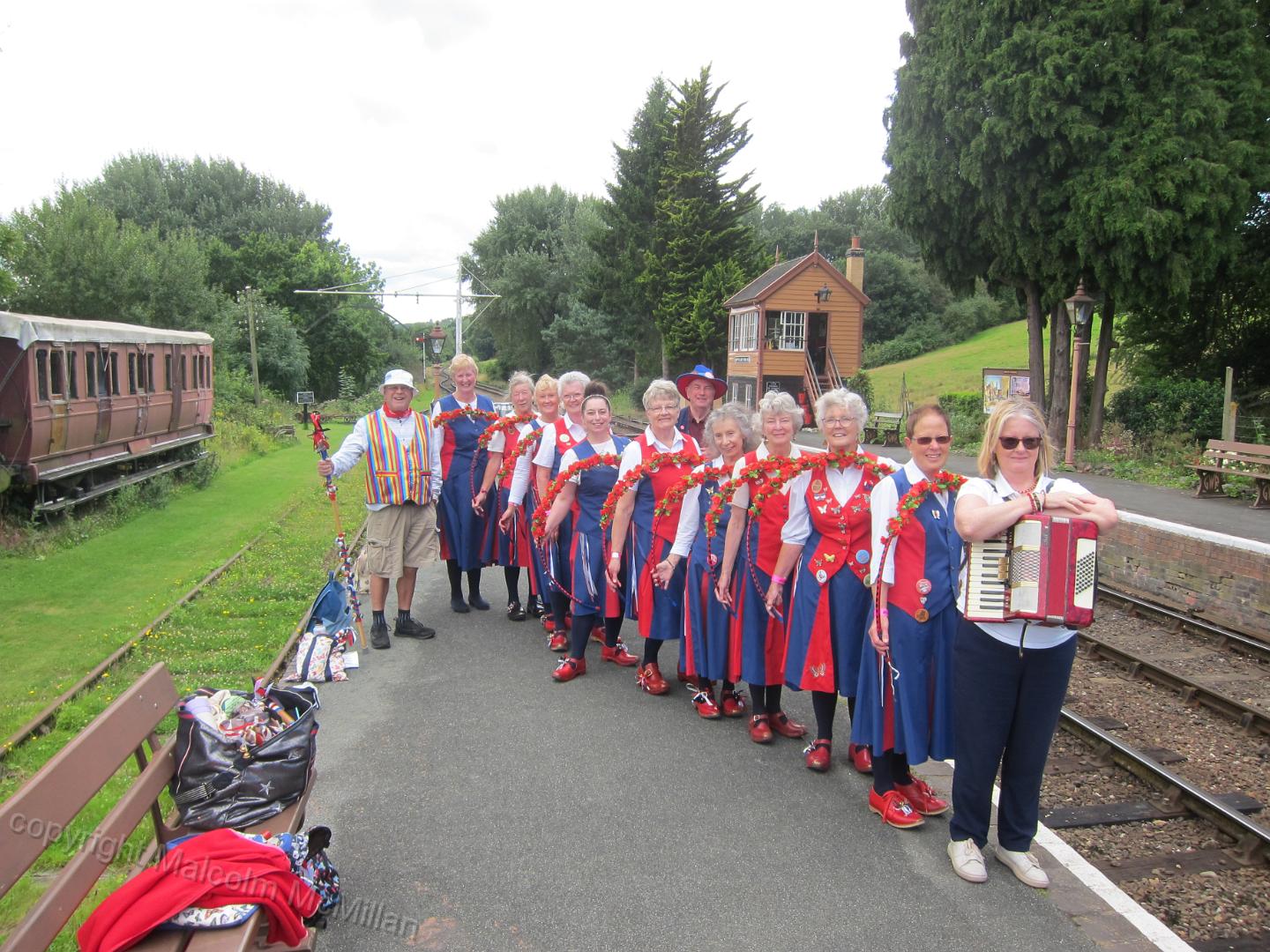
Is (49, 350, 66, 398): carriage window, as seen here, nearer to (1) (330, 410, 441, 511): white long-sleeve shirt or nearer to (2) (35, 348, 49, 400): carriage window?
(2) (35, 348, 49, 400): carriage window

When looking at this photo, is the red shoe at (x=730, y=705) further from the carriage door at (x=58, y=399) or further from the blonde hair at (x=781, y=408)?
the carriage door at (x=58, y=399)

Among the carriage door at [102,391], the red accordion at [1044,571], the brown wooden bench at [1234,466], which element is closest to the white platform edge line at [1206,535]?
the brown wooden bench at [1234,466]

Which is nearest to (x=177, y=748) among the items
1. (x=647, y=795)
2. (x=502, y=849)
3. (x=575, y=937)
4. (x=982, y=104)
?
(x=502, y=849)

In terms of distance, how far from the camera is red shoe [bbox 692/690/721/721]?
18.7 ft

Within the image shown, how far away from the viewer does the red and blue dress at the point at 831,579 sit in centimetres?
455

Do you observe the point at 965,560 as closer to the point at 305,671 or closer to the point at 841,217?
the point at 305,671

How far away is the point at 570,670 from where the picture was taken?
6.37 m

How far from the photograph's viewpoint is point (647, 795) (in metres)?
4.61

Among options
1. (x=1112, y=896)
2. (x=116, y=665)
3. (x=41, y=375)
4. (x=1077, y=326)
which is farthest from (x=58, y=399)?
(x=1077, y=326)

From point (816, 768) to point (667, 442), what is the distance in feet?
7.21

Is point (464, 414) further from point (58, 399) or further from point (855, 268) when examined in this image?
point (855, 268)

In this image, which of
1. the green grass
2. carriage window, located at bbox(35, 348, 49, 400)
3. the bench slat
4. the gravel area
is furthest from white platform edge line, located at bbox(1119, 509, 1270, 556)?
the green grass

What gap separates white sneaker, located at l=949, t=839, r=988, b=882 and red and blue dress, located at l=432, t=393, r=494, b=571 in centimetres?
515

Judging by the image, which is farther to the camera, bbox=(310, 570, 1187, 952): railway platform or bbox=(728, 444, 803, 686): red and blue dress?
bbox=(728, 444, 803, 686): red and blue dress
